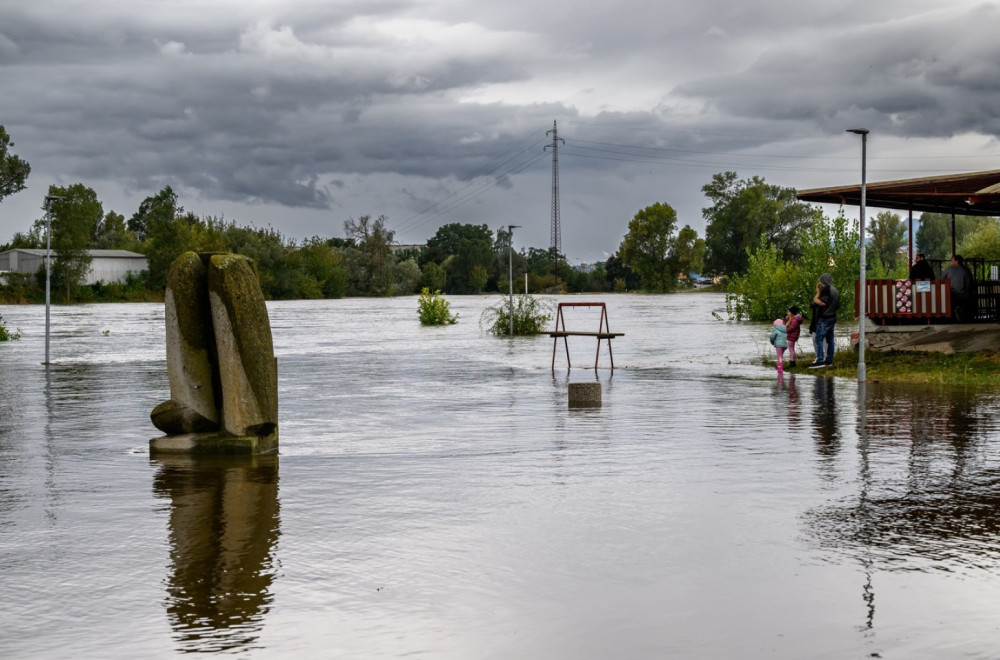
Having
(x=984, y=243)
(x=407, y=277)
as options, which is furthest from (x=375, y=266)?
(x=984, y=243)

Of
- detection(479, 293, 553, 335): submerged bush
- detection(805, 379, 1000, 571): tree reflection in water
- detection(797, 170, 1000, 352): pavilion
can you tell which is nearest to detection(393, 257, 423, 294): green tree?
detection(479, 293, 553, 335): submerged bush

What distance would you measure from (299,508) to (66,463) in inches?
161

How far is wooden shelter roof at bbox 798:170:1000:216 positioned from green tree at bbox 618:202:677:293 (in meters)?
141

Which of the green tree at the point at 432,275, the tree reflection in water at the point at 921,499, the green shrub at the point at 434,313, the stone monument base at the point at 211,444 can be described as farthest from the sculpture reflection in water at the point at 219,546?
the green tree at the point at 432,275

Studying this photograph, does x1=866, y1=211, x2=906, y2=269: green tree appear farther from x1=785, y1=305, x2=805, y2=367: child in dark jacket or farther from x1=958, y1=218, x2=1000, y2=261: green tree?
x1=785, y1=305, x2=805, y2=367: child in dark jacket

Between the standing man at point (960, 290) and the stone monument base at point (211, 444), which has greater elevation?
the standing man at point (960, 290)

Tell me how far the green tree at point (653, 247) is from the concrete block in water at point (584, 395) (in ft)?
511

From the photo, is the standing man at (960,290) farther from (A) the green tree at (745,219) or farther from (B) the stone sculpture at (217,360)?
(A) the green tree at (745,219)

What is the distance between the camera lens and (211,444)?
12312mm

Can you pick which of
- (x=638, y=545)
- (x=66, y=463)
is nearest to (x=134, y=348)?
(x=66, y=463)

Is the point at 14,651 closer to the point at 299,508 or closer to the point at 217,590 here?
the point at 217,590

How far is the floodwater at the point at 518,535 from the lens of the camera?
577 cm

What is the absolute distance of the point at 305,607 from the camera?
6242 mm

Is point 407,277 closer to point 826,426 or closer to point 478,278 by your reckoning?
point 478,278
